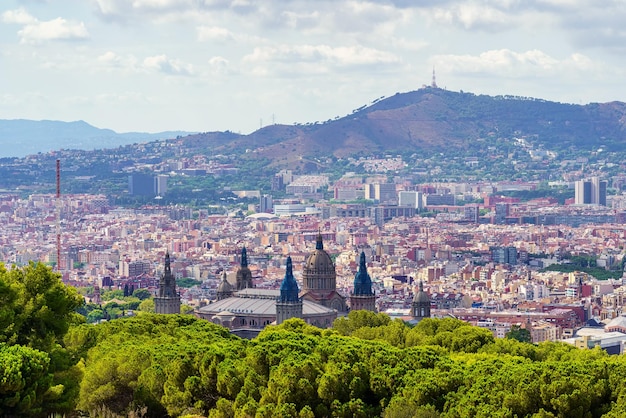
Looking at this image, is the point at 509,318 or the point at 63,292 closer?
the point at 63,292

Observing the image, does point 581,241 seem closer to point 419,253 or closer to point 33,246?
point 419,253

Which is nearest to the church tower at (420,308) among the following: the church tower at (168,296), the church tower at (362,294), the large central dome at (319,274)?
the church tower at (362,294)

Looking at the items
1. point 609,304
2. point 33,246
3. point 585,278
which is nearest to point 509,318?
point 609,304

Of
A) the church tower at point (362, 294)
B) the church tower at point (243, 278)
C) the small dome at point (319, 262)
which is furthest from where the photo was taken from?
the church tower at point (243, 278)

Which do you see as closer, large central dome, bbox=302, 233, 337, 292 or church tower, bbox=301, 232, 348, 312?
church tower, bbox=301, 232, 348, 312

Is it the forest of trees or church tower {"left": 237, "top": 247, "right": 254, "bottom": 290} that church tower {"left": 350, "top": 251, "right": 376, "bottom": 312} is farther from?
the forest of trees

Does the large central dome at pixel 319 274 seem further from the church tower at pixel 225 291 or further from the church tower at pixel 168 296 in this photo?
the church tower at pixel 168 296

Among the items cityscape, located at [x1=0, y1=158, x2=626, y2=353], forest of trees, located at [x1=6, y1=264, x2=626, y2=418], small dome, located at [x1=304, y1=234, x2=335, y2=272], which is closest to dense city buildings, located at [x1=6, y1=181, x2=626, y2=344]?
small dome, located at [x1=304, y1=234, x2=335, y2=272]
